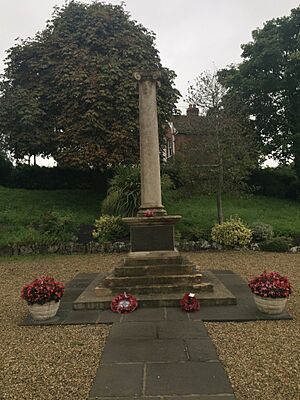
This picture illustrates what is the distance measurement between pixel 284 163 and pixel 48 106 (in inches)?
654

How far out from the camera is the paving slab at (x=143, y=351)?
405 cm

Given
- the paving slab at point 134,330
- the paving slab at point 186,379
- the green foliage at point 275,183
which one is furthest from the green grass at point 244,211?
the paving slab at point 186,379

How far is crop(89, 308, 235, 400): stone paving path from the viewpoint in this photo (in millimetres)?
3328

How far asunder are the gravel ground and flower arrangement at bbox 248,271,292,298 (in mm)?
430

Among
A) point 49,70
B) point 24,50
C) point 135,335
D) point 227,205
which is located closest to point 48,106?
point 49,70

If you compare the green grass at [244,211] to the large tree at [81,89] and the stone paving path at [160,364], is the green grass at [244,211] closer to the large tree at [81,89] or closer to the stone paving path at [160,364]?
the large tree at [81,89]

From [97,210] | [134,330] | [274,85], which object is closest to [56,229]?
[97,210]

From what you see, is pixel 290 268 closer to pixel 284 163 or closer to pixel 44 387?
pixel 44 387

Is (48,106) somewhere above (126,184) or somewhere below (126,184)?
above

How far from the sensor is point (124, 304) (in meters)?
5.92

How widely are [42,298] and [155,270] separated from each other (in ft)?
7.53

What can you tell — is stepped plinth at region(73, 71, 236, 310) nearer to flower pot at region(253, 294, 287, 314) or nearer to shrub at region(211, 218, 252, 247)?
flower pot at region(253, 294, 287, 314)

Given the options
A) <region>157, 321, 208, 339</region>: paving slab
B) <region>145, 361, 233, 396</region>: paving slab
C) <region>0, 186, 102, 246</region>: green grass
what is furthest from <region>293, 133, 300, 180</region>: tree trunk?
<region>145, 361, 233, 396</region>: paving slab

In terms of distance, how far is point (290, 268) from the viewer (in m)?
9.79
